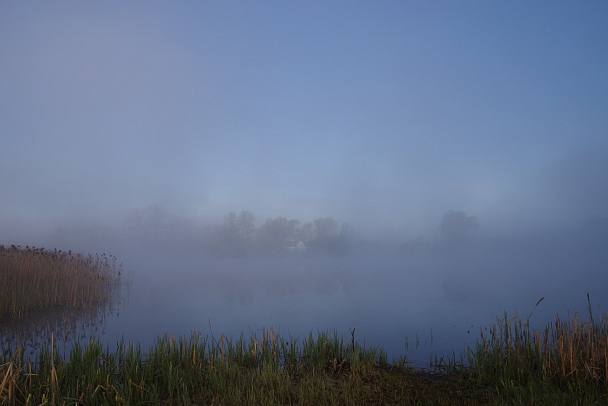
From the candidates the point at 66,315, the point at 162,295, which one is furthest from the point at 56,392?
the point at 162,295

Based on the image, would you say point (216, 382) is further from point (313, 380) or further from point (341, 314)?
point (341, 314)

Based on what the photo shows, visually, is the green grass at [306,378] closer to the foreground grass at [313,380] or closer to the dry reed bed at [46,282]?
the foreground grass at [313,380]

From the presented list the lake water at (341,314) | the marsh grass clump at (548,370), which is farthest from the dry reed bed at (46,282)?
the marsh grass clump at (548,370)

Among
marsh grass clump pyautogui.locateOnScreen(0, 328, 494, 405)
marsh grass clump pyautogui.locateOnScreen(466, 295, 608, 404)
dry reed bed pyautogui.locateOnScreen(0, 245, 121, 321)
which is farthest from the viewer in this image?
dry reed bed pyautogui.locateOnScreen(0, 245, 121, 321)

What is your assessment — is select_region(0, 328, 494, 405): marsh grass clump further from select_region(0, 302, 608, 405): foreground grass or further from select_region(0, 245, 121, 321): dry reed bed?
select_region(0, 245, 121, 321): dry reed bed

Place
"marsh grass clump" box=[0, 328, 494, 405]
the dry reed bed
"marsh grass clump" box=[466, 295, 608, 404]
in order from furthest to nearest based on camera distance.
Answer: the dry reed bed
"marsh grass clump" box=[466, 295, 608, 404]
"marsh grass clump" box=[0, 328, 494, 405]

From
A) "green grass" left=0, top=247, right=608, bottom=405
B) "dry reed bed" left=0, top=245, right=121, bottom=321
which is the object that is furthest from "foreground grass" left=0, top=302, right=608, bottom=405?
"dry reed bed" left=0, top=245, right=121, bottom=321

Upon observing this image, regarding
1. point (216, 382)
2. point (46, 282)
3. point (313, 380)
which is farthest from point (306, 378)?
point (46, 282)

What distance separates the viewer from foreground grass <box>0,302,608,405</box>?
5961mm

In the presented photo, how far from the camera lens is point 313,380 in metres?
6.80

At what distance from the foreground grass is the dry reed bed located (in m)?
10.3

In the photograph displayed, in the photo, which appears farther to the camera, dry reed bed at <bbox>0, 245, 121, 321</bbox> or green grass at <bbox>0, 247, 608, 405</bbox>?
dry reed bed at <bbox>0, 245, 121, 321</bbox>

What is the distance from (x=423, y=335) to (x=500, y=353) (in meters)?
5.98

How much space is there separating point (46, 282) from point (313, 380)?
1605cm
